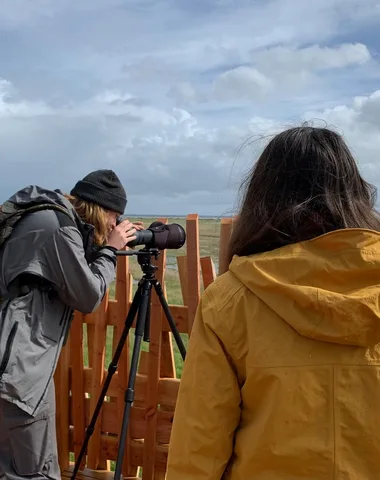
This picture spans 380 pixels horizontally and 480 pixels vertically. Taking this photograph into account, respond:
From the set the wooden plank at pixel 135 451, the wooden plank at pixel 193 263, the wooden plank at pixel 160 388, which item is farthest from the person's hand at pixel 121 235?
the wooden plank at pixel 135 451

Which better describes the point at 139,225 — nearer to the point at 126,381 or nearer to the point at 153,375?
the point at 153,375

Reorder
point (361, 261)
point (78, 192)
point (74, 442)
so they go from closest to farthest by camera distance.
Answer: point (361, 261) < point (78, 192) < point (74, 442)

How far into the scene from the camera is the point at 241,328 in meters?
1.42

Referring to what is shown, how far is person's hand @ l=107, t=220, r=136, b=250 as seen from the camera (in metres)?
3.10

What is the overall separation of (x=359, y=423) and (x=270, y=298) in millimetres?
326

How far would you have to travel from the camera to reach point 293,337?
1.38 metres

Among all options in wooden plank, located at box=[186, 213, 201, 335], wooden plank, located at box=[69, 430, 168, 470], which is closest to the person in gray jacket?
wooden plank, located at box=[186, 213, 201, 335]

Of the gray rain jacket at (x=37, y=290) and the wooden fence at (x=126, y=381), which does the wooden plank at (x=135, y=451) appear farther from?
the gray rain jacket at (x=37, y=290)

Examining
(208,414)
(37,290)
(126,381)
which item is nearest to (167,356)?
(126,381)

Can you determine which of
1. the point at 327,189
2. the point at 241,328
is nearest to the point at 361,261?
the point at 327,189

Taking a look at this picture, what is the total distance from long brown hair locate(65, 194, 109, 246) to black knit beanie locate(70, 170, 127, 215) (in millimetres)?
23

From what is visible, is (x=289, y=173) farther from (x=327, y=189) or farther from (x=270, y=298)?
(x=270, y=298)

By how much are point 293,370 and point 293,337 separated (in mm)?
72

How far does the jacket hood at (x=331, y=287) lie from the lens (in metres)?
1.31
